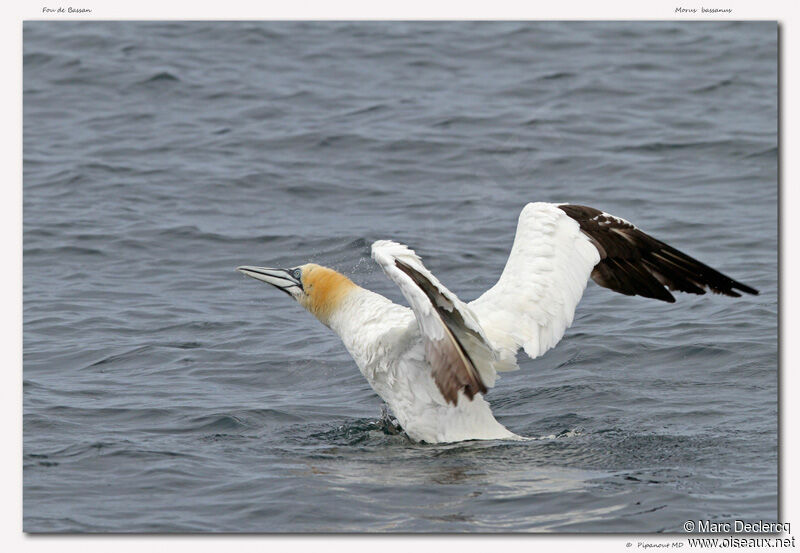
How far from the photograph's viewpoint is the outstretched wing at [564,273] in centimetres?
805

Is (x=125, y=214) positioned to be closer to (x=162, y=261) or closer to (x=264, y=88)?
(x=162, y=261)

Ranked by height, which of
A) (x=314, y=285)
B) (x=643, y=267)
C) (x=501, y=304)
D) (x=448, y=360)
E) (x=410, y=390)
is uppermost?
(x=643, y=267)

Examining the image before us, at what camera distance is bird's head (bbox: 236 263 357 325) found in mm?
8812

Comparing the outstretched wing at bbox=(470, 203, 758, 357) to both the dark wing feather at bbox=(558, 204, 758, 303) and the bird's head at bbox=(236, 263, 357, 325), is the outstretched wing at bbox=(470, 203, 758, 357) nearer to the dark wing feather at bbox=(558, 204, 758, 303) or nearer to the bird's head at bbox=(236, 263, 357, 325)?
the dark wing feather at bbox=(558, 204, 758, 303)

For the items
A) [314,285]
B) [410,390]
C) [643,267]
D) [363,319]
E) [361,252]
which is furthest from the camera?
[361,252]

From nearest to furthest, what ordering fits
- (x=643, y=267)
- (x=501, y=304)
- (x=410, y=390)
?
(x=501, y=304)
(x=410, y=390)
(x=643, y=267)

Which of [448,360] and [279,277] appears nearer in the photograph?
[448,360]

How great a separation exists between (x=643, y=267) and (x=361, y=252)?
429 centimetres

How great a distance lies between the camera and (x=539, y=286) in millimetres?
8203

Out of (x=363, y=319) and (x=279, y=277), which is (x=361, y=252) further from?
(x=363, y=319)

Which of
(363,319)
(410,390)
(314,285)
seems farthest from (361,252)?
(410,390)

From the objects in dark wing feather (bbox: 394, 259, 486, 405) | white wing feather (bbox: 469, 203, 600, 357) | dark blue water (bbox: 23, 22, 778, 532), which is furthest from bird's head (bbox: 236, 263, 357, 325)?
dark wing feather (bbox: 394, 259, 486, 405)

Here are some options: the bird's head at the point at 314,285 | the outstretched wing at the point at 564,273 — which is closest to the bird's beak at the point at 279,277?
the bird's head at the point at 314,285

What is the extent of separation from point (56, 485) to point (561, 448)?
10.3 feet
